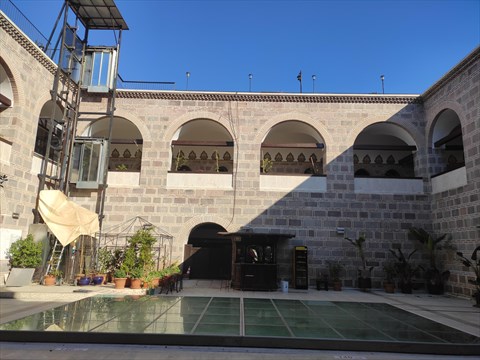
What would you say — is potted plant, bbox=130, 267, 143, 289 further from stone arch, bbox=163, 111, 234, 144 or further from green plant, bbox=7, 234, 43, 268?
stone arch, bbox=163, 111, 234, 144

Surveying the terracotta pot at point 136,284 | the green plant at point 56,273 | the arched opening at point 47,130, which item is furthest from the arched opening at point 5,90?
the terracotta pot at point 136,284

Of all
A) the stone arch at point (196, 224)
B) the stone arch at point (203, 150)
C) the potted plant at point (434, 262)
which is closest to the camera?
the potted plant at point (434, 262)

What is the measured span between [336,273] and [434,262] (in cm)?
321

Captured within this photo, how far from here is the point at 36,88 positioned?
11.4 metres

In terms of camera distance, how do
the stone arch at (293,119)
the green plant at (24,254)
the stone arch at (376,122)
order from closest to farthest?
the green plant at (24,254)
the stone arch at (376,122)
the stone arch at (293,119)

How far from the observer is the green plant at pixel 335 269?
39.4ft

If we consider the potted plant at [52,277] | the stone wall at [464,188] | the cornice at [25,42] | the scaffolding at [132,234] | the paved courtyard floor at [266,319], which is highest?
the cornice at [25,42]

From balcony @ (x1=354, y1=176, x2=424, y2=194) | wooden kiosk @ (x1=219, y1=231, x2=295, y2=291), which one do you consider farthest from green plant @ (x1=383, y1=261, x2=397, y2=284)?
wooden kiosk @ (x1=219, y1=231, x2=295, y2=291)

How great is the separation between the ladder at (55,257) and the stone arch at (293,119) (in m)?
7.77

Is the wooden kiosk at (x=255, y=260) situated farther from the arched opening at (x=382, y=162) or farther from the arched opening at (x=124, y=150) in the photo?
the arched opening at (x=124, y=150)

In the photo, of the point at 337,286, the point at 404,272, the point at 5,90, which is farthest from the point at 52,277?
the point at 404,272

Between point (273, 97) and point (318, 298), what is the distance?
24.9ft

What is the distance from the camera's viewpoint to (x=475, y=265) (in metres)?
10.2

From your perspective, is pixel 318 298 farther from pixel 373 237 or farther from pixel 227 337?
pixel 227 337
